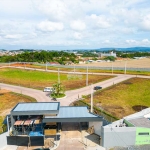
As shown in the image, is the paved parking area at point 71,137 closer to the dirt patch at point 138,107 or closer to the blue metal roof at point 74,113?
the blue metal roof at point 74,113

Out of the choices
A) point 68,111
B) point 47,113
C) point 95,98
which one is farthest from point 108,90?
point 47,113

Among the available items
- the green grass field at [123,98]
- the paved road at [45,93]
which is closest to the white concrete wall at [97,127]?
the green grass field at [123,98]

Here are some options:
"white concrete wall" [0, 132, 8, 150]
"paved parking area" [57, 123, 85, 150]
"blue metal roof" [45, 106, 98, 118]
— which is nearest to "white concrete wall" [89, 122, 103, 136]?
"blue metal roof" [45, 106, 98, 118]

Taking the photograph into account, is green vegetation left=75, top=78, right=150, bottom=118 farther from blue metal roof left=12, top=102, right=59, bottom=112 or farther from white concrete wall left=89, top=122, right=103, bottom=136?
blue metal roof left=12, top=102, right=59, bottom=112

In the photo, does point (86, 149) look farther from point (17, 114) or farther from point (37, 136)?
point (17, 114)

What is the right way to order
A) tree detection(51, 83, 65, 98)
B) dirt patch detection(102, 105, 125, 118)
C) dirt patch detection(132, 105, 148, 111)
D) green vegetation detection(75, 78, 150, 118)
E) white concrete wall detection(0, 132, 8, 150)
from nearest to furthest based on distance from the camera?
white concrete wall detection(0, 132, 8, 150) < dirt patch detection(102, 105, 125, 118) < green vegetation detection(75, 78, 150, 118) < dirt patch detection(132, 105, 148, 111) < tree detection(51, 83, 65, 98)

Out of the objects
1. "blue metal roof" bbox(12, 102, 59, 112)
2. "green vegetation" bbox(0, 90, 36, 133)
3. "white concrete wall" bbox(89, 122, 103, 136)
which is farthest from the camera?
"green vegetation" bbox(0, 90, 36, 133)

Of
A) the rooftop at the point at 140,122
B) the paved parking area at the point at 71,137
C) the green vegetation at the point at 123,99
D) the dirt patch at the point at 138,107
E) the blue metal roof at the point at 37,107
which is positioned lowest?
the paved parking area at the point at 71,137

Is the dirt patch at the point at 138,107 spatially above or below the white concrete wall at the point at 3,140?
above

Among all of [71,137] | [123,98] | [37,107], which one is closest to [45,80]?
[123,98]
